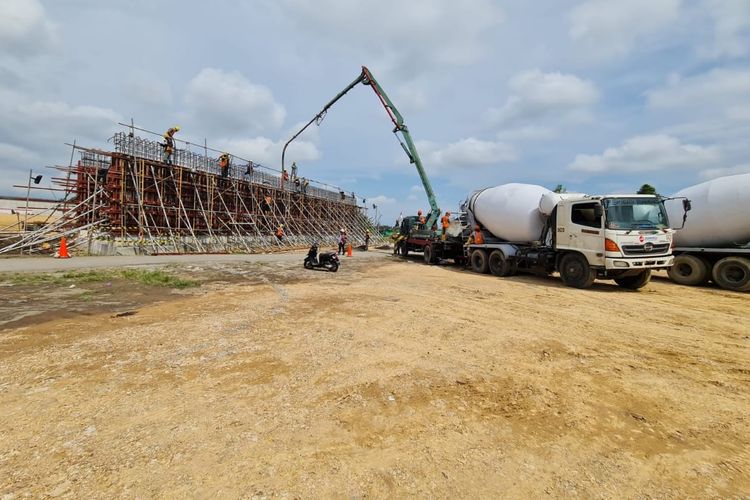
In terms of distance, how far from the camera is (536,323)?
592 centimetres

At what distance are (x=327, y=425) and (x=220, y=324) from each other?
11.0ft

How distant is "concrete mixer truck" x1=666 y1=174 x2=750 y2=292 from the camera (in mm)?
9477

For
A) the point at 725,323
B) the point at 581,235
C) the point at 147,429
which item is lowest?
the point at 147,429

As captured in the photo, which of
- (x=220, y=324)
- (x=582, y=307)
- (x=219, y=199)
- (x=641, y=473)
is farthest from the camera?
(x=219, y=199)

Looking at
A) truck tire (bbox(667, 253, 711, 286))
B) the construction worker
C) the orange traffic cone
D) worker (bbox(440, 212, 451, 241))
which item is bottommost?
the orange traffic cone

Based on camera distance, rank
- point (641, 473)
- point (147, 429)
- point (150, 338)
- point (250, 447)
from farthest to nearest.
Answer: point (150, 338)
point (147, 429)
point (250, 447)
point (641, 473)

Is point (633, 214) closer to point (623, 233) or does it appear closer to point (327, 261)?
point (623, 233)

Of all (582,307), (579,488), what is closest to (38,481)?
(579,488)

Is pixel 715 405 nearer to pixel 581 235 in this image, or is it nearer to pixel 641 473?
pixel 641 473

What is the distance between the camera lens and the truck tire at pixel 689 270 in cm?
1029

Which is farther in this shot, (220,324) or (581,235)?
(581,235)

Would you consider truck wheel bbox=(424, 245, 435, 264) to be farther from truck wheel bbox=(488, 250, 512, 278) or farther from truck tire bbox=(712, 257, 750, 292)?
truck tire bbox=(712, 257, 750, 292)

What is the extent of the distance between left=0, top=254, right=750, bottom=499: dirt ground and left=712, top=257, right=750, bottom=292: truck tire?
476 cm

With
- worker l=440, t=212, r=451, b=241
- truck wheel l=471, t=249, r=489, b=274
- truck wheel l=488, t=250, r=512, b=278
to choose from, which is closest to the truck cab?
truck wheel l=488, t=250, r=512, b=278
